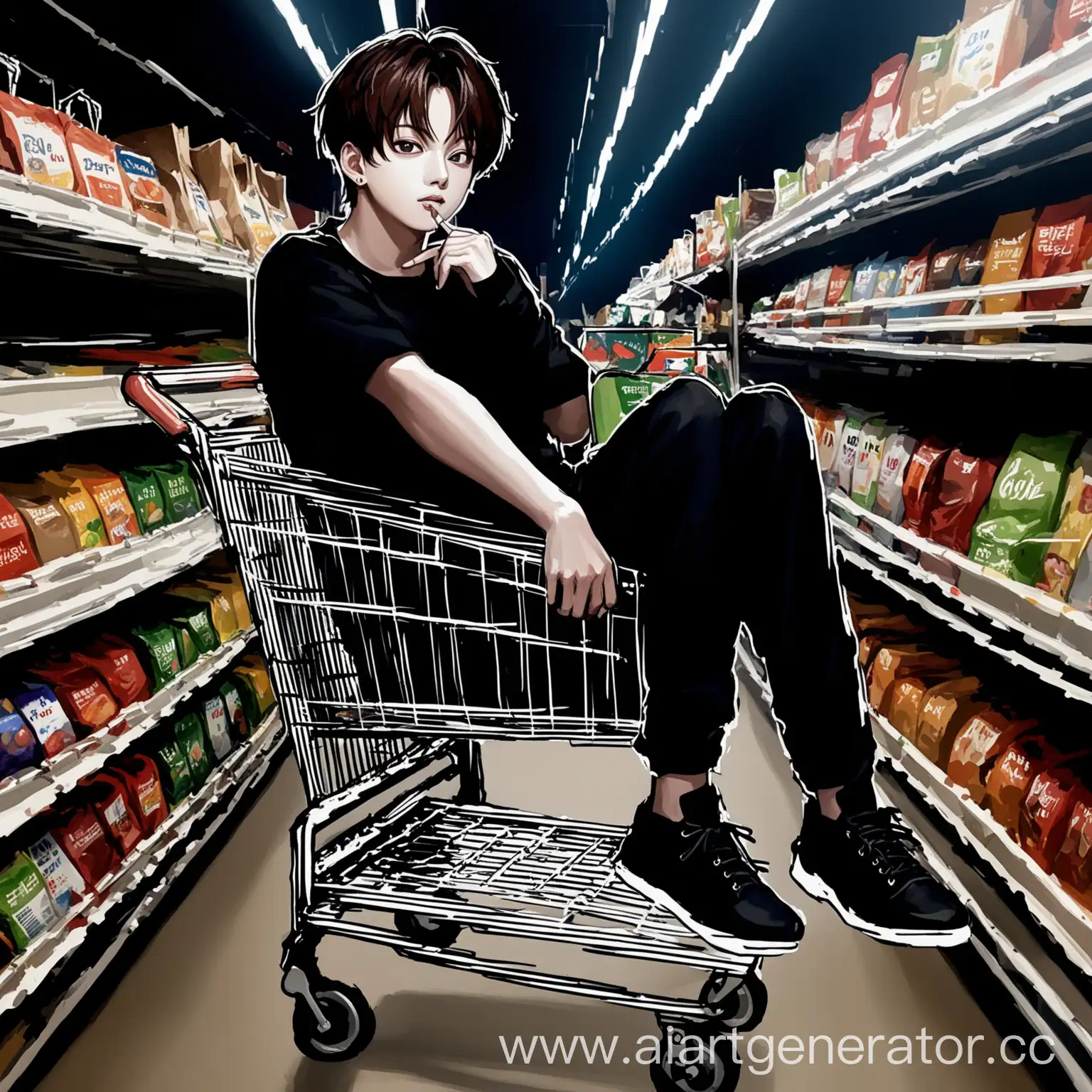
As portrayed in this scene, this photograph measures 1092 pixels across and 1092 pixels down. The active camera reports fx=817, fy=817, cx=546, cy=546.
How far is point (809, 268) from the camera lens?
324cm

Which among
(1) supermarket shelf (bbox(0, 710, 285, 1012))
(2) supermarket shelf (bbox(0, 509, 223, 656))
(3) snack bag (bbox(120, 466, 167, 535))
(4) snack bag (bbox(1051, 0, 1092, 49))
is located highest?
(4) snack bag (bbox(1051, 0, 1092, 49))

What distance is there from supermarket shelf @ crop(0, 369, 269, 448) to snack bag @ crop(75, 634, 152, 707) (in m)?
0.48

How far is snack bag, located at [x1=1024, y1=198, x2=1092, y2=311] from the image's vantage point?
147 centimetres

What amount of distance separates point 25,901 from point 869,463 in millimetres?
2075

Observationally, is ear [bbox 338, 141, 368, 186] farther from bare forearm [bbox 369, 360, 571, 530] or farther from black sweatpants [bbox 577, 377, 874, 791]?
black sweatpants [bbox 577, 377, 874, 791]

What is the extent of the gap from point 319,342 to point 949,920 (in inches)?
52.4

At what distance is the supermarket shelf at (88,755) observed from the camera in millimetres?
1427

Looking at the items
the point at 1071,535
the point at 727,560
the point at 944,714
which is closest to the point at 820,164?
the point at 1071,535

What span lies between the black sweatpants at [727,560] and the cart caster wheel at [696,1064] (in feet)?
1.58

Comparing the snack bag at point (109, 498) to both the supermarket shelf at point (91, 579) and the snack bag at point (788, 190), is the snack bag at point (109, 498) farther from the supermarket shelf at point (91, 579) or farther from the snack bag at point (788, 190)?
the snack bag at point (788, 190)

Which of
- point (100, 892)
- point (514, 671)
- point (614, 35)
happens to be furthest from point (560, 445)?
point (100, 892)

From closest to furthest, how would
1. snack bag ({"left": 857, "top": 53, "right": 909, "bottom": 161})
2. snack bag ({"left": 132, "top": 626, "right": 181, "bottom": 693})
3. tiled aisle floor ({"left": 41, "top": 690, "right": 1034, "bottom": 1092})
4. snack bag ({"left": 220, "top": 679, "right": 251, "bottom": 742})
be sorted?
tiled aisle floor ({"left": 41, "top": 690, "right": 1034, "bottom": 1092}) → snack bag ({"left": 132, "top": 626, "right": 181, "bottom": 693}) → snack bag ({"left": 857, "top": 53, "right": 909, "bottom": 161}) → snack bag ({"left": 220, "top": 679, "right": 251, "bottom": 742})

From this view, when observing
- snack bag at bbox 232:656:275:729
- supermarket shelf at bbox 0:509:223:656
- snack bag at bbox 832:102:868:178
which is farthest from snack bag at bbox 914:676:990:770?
snack bag at bbox 232:656:275:729

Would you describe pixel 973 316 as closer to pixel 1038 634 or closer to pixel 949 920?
pixel 1038 634
